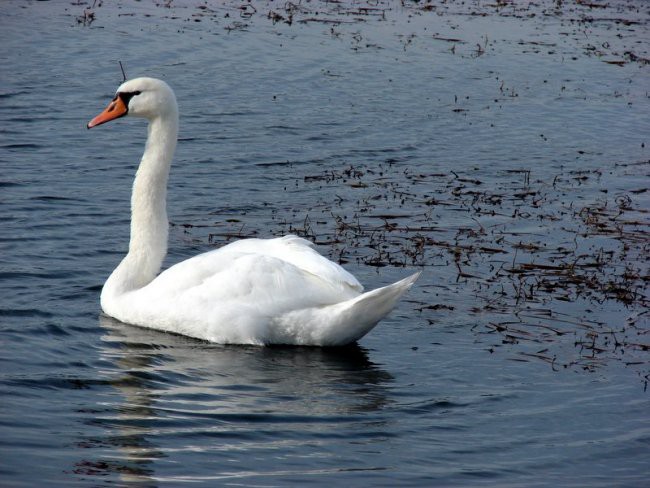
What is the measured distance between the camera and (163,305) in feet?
31.2

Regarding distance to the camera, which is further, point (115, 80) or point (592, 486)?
point (115, 80)

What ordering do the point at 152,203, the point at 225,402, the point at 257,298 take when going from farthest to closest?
the point at 152,203
the point at 257,298
the point at 225,402

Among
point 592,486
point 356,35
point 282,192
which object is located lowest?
point 592,486

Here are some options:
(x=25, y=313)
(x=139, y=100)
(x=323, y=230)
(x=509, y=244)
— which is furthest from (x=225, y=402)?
(x=509, y=244)

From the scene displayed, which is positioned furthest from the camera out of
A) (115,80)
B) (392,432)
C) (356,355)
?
(115,80)

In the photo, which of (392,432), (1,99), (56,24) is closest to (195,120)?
(1,99)

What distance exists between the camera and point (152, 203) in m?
10.2

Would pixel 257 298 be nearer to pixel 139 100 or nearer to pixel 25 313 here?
pixel 25 313

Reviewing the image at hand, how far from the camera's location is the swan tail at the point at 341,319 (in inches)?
353

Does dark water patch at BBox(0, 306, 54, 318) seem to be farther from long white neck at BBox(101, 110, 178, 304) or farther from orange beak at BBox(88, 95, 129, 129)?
orange beak at BBox(88, 95, 129, 129)

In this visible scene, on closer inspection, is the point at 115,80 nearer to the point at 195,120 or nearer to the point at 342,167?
the point at 195,120

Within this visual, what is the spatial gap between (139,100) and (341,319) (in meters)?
2.67

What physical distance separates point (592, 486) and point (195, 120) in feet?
35.5

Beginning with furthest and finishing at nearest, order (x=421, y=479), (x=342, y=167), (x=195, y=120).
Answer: (x=195, y=120)
(x=342, y=167)
(x=421, y=479)
